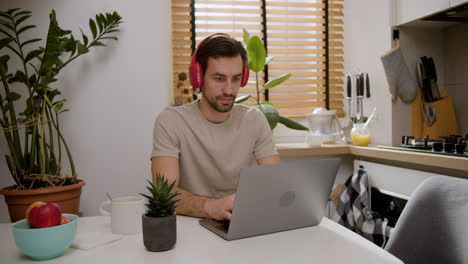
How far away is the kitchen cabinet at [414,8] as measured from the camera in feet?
6.28

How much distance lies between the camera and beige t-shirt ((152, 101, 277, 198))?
1.57m

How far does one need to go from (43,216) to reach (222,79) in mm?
994

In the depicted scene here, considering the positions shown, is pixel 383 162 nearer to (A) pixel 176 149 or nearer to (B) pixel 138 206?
(A) pixel 176 149

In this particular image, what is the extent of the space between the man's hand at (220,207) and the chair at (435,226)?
57 centimetres

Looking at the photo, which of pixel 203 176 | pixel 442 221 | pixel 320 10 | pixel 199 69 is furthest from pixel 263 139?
pixel 320 10

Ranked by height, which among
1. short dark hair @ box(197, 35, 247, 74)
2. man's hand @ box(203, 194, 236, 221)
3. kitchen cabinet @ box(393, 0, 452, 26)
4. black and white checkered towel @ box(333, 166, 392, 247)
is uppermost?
kitchen cabinet @ box(393, 0, 452, 26)

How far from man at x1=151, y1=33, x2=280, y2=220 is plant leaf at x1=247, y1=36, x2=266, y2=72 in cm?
71

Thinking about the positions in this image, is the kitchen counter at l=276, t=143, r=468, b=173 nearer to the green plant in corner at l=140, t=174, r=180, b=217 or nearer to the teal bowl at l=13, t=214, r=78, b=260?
the green plant in corner at l=140, t=174, r=180, b=217

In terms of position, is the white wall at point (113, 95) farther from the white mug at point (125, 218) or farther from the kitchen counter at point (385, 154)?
the white mug at point (125, 218)

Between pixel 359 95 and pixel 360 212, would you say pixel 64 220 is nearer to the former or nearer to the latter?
pixel 360 212

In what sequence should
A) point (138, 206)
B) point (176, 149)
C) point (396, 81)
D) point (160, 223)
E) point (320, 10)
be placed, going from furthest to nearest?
1. point (320, 10)
2. point (396, 81)
3. point (176, 149)
4. point (138, 206)
5. point (160, 223)

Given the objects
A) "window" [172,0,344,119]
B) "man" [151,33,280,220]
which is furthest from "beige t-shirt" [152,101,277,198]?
"window" [172,0,344,119]

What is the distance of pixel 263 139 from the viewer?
1665mm

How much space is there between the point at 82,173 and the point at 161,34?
107 cm
